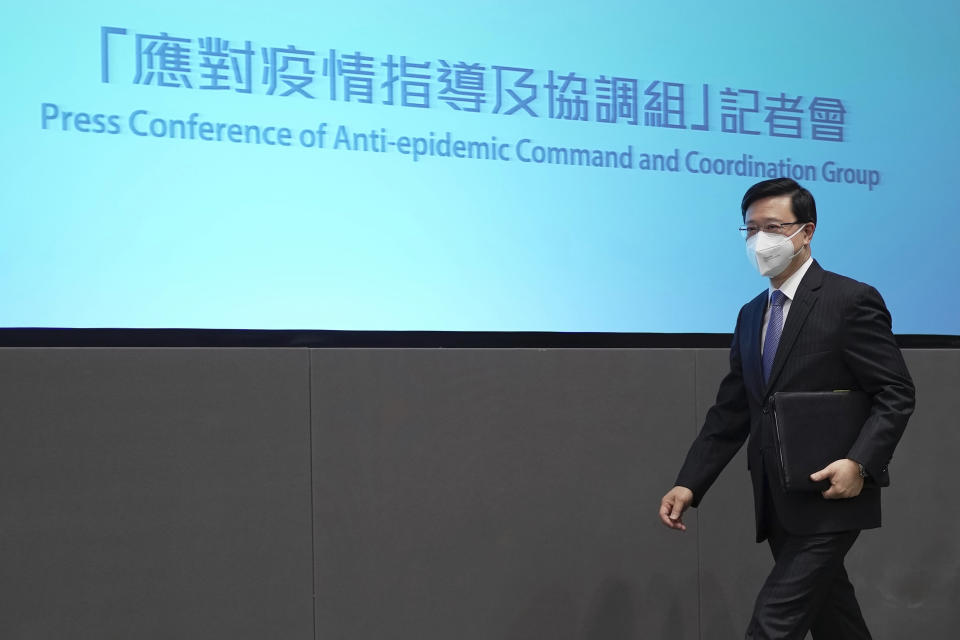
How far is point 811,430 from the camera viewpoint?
246 cm

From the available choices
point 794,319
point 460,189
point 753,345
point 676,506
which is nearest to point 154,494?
point 460,189

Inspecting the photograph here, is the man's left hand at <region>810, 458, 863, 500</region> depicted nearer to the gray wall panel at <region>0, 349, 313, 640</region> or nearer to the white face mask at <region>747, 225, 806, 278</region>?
the white face mask at <region>747, 225, 806, 278</region>

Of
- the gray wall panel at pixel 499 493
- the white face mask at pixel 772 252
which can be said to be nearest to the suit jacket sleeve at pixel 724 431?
the white face mask at pixel 772 252

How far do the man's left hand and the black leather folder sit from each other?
0.03 meters

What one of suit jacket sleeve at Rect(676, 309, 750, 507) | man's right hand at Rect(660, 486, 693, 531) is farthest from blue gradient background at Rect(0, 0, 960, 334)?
man's right hand at Rect(660, 486, 693, 531)

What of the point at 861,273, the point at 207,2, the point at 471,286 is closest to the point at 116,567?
the point at 471,286

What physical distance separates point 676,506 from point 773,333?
0.53 m

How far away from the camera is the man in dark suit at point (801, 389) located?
242 cm

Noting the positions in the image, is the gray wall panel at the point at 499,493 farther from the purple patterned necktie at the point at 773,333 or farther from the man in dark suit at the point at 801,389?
the purple patterned necktie at the point at 773,333

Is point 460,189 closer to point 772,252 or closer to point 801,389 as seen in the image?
point 772,252

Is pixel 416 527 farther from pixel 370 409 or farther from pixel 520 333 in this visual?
pixel 520 333

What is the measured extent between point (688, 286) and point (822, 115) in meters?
0.93

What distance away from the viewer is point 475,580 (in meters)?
3.25

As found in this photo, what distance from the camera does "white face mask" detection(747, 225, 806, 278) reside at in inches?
103
